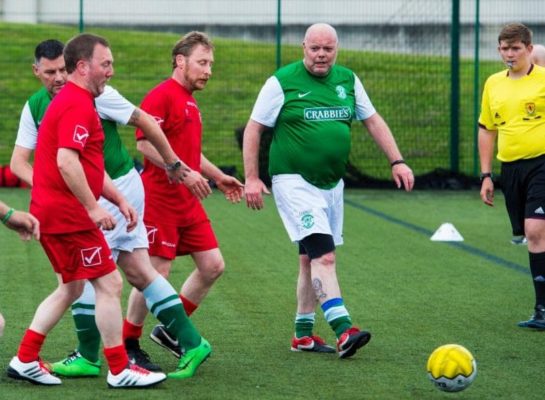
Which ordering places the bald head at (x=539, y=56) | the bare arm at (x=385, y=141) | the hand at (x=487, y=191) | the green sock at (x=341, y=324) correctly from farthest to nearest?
the bald head at (x=539, y=56)
the hand at (x=487, y=191)
the bare arm at (x=385, y=141)
the green sock at (x=341, y=324)

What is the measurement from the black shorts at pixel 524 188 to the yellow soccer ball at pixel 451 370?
249cm

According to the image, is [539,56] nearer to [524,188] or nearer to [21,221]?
[524,188]

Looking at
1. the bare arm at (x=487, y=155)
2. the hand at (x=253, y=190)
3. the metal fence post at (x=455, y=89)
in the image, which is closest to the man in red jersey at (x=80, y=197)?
the hand at (x=253, y=190)

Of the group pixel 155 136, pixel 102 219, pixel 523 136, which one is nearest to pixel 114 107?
pixel 155 136

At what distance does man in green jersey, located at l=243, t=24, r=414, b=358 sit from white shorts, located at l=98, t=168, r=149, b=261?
87 cm

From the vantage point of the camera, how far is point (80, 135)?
6473 millimetres

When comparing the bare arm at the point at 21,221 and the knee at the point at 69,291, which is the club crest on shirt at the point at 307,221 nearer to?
the knee at the point at 69,291

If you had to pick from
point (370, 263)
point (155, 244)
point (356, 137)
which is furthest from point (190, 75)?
point (356, 137)

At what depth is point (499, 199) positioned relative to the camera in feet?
61.3

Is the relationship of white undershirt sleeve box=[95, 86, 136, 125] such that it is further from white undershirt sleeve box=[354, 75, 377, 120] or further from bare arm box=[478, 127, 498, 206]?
bare arm box=[478, 127, 498, 206]

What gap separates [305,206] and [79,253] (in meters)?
1.76

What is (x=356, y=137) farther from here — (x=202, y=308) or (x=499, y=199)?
(x=202, y=308)

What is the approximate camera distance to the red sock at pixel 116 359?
670 centimetres

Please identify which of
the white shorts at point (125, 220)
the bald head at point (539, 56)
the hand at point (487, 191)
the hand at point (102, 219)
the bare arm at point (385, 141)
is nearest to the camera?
the hand at point (102, 219)
